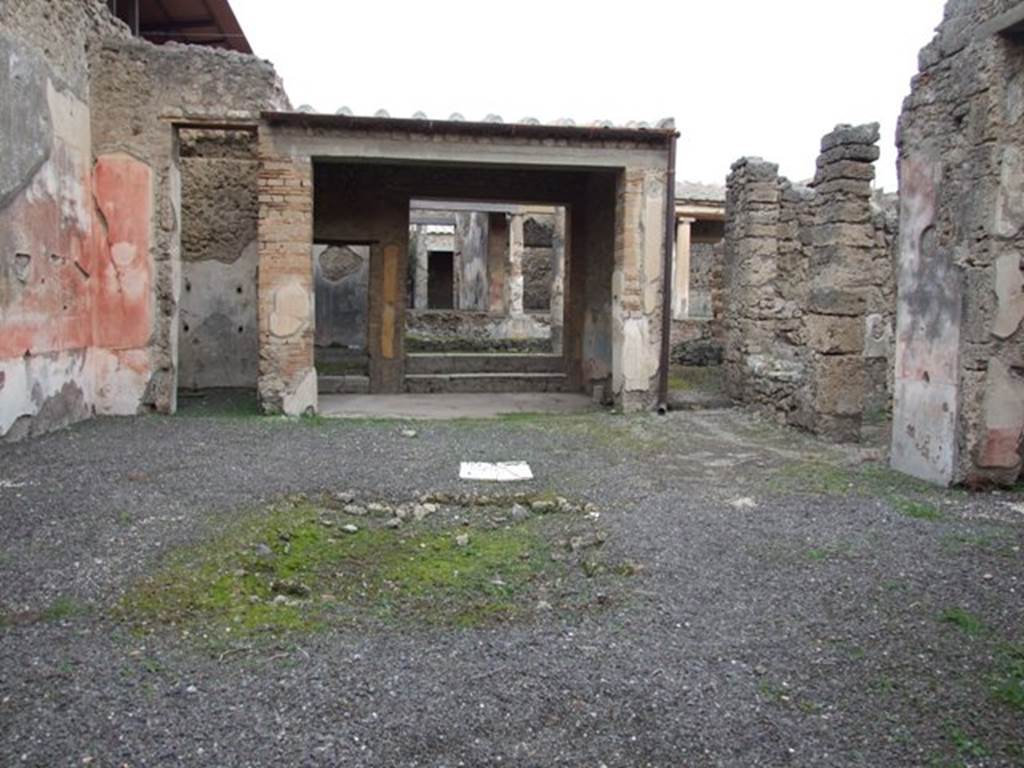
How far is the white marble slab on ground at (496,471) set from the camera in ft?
20.2

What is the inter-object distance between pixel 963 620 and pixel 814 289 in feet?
18.9

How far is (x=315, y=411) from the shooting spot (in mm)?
9445

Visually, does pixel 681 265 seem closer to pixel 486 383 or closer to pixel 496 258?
pixel 496 258

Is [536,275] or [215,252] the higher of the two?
[536,275]

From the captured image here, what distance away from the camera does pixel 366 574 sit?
4.05 m

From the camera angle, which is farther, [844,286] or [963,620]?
[844,286]

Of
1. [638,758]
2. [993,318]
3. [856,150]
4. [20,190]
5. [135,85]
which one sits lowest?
[638,758]

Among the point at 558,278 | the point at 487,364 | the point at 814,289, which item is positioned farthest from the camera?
the point at 558,278

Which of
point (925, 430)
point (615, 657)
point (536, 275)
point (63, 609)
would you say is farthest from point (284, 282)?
point (536, 275)

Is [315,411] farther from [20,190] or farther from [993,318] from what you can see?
[993,318]

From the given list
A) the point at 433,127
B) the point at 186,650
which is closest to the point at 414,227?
the point at 433,127

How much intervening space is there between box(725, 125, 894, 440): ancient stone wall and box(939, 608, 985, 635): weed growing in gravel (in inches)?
195

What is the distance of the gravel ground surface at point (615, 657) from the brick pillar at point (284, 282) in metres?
3.74

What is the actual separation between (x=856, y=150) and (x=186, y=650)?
762cm
